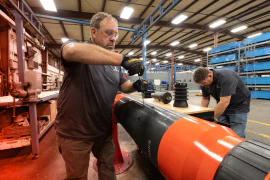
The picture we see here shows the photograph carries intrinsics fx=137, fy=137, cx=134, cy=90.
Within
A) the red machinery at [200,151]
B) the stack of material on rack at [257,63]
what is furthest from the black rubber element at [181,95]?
the stack of material on rack at [257,63]

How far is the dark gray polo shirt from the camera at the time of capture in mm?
1079

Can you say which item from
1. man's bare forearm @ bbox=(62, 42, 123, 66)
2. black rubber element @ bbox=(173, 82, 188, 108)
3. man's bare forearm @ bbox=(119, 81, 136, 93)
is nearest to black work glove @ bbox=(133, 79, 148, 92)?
man's bare forearm @ bbox=(119, 81, 136, 93)

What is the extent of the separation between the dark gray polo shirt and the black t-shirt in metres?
1.76

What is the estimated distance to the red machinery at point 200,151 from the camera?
1.71ft

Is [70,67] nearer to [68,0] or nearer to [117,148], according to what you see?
[117,148]

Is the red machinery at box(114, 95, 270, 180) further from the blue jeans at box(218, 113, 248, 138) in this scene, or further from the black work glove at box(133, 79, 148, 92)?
the blue jeans at box(218, 113, 248, 138)

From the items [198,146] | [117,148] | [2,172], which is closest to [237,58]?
[117,148]

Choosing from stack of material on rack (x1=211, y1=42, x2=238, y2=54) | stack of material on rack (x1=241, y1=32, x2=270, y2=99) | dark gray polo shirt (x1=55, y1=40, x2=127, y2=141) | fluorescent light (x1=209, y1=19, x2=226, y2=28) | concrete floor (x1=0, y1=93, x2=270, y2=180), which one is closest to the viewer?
dark gray polo shirt (x1=55, y1=40, x2=127, y2=141)

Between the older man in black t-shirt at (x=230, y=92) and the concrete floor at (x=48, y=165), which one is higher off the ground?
the older man in black t-shirt at (x=230, y=92)

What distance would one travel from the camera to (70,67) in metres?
1.03

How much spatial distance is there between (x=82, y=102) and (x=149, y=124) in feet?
1.85

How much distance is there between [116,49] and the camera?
7820 millimetres

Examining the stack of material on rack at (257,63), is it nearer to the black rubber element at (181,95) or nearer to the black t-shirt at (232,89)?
the black t-shirt at (232,89)

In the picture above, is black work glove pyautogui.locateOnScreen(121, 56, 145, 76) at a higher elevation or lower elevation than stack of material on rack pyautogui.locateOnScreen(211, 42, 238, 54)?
lower
